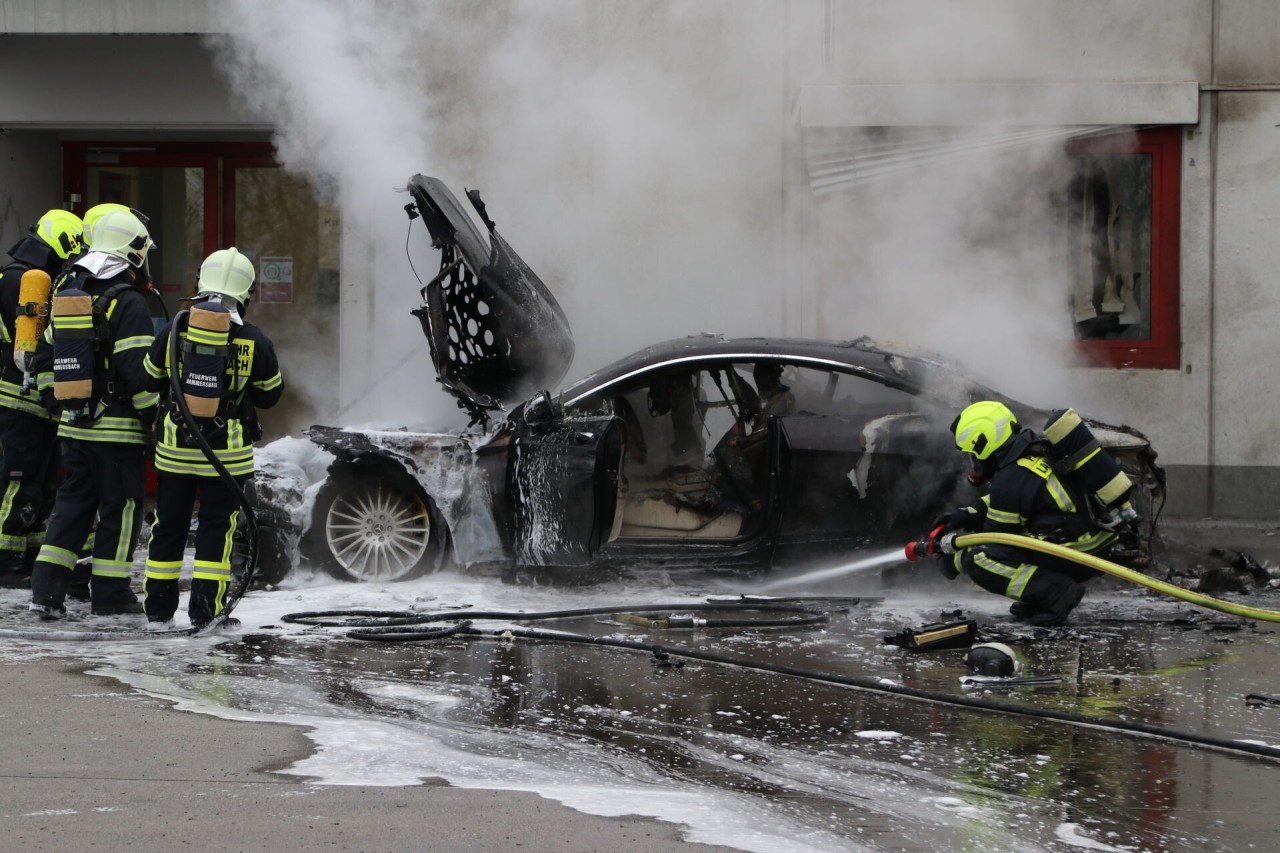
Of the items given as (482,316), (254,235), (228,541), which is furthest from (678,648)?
(254,235)

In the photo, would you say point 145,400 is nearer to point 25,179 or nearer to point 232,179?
point 232,179

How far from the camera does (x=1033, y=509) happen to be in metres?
6.80

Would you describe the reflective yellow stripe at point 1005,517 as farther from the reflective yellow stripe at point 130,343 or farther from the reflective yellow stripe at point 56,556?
the reflective yellow stripe at point 56,556

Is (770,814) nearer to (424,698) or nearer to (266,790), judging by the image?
(266,790)

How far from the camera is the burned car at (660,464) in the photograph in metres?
7.21

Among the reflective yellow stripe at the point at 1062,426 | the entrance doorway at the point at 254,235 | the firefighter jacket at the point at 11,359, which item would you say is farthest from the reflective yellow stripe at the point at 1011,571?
the entrance doorway at the point at 254,235

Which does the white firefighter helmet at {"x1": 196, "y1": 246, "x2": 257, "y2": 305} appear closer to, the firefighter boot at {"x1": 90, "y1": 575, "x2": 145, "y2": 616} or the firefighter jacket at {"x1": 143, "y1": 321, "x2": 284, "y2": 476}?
the firefighter jacket at {"x1": 143, "y1": 321, "x2": 284, "y2": 476}

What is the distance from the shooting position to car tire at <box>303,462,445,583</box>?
7.70 m

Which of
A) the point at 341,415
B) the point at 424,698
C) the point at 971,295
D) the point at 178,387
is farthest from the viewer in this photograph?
the point at 341,415

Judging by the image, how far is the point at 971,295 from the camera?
10.2 m

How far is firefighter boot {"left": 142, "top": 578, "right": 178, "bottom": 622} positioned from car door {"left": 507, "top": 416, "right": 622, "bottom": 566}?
5.83 feet

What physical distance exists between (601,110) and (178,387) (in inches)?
207

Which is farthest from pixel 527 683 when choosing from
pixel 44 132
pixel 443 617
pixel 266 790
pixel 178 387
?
pixel 44 132

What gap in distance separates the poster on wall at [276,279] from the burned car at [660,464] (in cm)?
417
